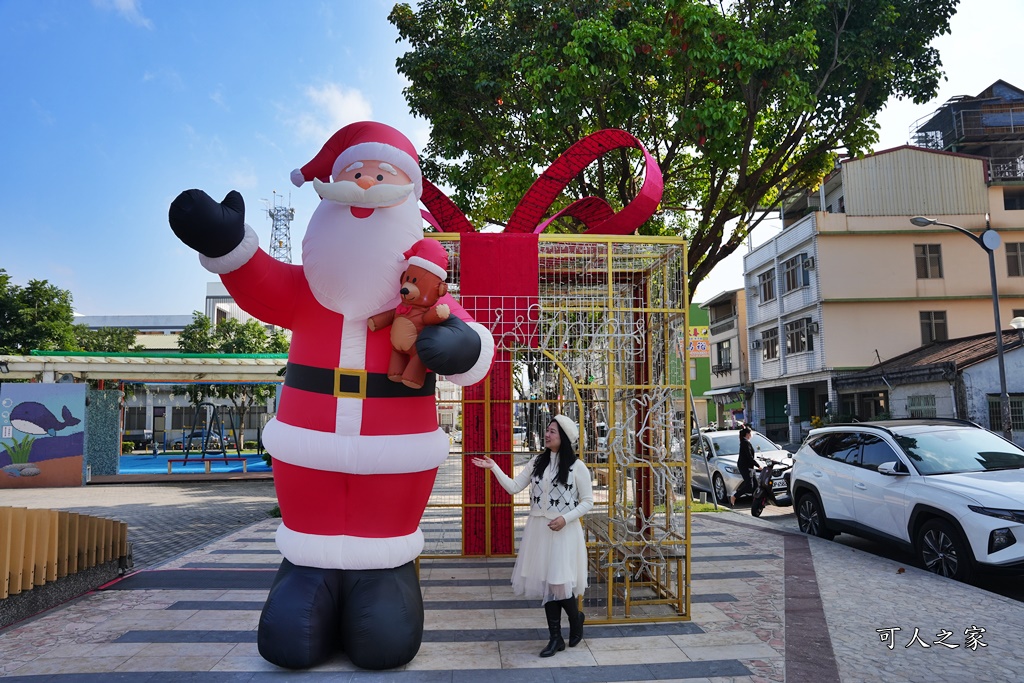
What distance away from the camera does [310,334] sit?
444 cm

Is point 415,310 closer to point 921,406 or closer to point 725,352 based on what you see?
point 921,406

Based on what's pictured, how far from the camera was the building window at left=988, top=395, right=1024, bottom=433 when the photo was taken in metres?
17.7

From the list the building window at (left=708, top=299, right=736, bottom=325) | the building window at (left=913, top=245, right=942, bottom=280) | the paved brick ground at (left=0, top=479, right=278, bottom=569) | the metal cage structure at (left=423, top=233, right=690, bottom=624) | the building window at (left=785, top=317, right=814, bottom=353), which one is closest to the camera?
the metal cage structure at (left=423, top=233, right=690, bottom=624)

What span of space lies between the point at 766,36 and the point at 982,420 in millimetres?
13256

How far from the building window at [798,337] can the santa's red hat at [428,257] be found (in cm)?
2519

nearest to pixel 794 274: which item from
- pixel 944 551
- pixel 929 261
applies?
pixel 929 261

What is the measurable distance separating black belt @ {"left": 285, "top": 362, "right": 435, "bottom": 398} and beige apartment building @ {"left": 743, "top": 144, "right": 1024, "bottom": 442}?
23233 millimetres

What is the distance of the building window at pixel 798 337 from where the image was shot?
26.8 metres

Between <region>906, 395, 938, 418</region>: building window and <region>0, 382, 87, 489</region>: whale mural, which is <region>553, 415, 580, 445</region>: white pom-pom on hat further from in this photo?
<region>906, 395, 938, 418</region>: building window

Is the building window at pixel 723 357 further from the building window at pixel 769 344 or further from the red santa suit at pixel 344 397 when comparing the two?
the red santa suit at pixel 344 397

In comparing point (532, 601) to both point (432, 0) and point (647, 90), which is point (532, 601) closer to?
point (647, 90)

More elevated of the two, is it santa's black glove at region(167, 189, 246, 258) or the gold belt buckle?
santa's black glove at region(167, 189, 246, 258)

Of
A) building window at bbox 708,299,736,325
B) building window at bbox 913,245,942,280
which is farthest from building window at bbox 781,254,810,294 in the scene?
building window at bbox 708,299,736,325

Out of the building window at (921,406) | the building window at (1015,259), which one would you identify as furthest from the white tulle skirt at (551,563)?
the building window at (1015,259)
